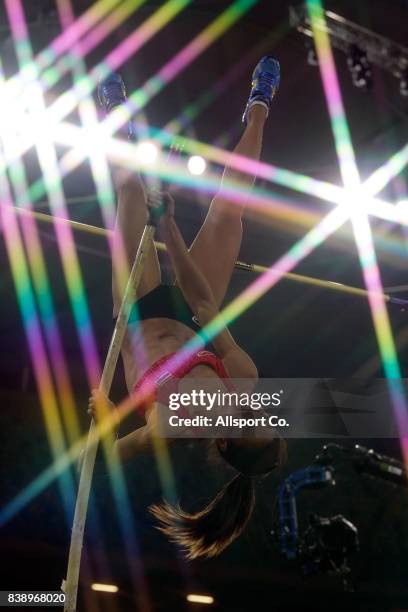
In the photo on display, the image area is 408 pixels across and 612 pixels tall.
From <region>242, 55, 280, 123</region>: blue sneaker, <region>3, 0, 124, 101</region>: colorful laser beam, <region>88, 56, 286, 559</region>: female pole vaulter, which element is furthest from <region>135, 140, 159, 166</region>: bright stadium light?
<region>3, 0, 124, 101</region>: colorful laser beam

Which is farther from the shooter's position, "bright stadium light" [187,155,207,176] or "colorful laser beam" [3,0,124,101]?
"bright stadium light" [187,155,207,176]

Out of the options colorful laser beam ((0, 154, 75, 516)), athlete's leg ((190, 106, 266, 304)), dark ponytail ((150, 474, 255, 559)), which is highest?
colorful laser beam ((0, 154, 75, 516))

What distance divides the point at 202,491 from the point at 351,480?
202 centimetres

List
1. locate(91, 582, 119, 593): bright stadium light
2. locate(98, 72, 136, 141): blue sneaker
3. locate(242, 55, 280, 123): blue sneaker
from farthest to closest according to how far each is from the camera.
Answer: locate(91, 582, 119, 593): bright stadium light, locate(242, 55, 280, 123): blue sneaker, locate(98, 72, 136, 141): blue sneaker

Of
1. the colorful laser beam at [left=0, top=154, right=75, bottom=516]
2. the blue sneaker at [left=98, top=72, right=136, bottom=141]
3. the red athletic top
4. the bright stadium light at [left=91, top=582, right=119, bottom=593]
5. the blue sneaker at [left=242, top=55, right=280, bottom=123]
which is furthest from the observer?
the colorful laser beam at [left=0, top=154, right=75, bottom=516]

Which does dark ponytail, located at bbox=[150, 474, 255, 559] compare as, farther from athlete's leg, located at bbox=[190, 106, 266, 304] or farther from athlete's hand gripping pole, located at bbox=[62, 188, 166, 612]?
athlete's leg, located at bbox=[190, 106, 266, 304]

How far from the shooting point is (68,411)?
906cm

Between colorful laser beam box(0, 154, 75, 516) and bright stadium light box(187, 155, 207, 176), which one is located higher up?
bright stadium light box(187, 155, 207, 176)

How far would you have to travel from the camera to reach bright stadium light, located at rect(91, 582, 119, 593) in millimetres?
7685

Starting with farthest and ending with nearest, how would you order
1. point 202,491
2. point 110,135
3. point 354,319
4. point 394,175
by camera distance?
1. point 354,319
2. point 202,491
3. point 394,175
4. point 110,135

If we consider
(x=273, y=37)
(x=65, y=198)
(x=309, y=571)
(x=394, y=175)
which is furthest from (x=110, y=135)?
(x=309, y=571)

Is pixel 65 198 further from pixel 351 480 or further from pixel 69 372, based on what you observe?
pixel 351 480

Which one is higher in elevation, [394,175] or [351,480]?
[394,175]

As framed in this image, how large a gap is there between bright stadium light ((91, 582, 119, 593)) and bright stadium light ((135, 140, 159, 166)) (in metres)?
6.47
